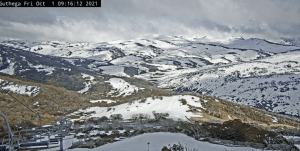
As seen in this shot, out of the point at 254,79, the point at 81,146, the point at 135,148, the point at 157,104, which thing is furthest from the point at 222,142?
the point at 254,79

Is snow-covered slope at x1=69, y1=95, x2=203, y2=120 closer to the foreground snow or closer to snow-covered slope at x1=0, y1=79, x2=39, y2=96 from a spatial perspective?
the foreground snow

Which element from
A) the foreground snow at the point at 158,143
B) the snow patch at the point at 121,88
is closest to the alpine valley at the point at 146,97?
the snow patch at the point at 121,88

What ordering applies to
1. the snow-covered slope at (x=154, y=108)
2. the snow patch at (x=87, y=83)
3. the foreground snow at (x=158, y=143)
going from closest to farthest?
the foreground snow at (x=158, y=143) < the snow-covered slope at (x=154, y=108) < the snow patch at (x=87, y=83)

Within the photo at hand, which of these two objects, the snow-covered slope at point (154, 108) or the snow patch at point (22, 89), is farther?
the snow patch at point (22, 89)

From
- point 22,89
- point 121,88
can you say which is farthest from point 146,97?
point 121,88

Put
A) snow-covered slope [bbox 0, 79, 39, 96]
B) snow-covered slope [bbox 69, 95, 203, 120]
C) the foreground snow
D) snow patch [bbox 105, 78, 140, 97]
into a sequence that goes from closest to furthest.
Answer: the foreground snow, snow-covered slope [bbox 69, 95, 203, 120], snow-covered slope [bbox 0, 79, 39, 96], snow patch [bbox 105, 78, 140, 97]

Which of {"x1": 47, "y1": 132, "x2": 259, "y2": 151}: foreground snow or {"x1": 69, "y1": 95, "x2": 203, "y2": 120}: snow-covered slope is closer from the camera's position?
{"x1": 47, "y1": 132, "x2": 259, "y2": 151}: foreground snow

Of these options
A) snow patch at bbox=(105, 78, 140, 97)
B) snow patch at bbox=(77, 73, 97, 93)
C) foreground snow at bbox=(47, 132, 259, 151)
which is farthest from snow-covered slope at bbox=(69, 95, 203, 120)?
snow patch at bbox=(77, 73, 97, 93)

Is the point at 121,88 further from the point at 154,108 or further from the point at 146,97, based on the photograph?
the point at 154,108

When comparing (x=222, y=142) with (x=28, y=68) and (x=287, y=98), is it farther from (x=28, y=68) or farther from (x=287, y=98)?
(x=28, y=68)

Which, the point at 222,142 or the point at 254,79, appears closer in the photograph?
the point at 222,142

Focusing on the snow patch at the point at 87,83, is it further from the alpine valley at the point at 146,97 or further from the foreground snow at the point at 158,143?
the foreground snow at the point at 158,143
